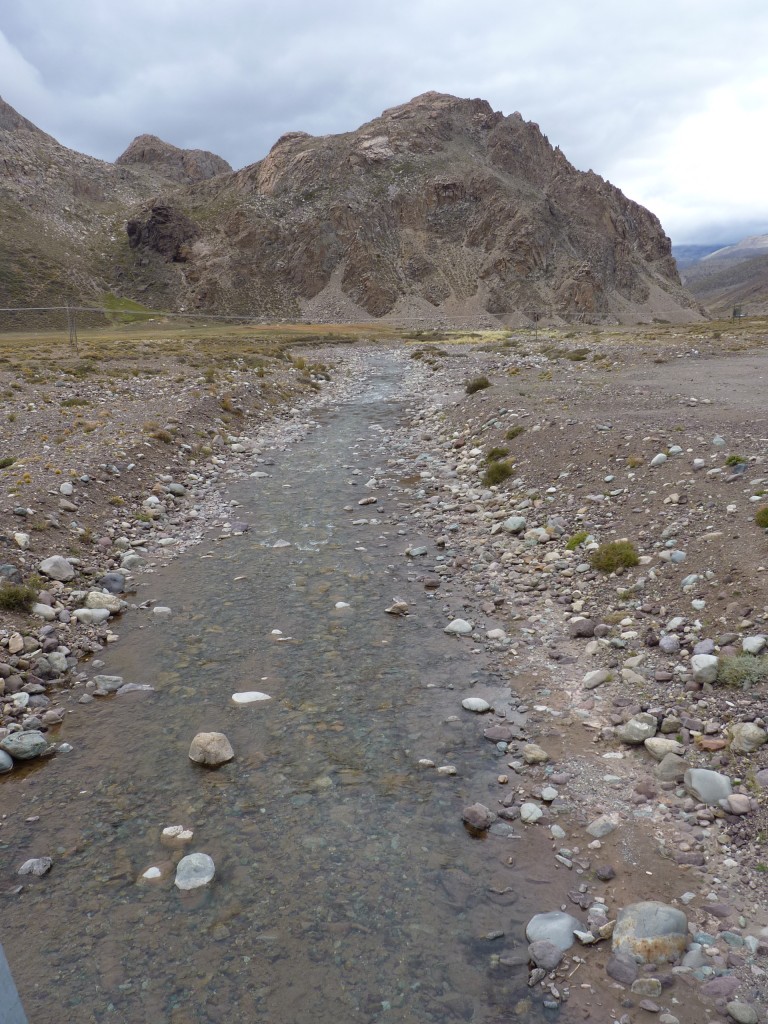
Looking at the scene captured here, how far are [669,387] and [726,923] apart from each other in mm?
21682

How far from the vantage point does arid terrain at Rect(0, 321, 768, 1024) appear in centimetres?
520

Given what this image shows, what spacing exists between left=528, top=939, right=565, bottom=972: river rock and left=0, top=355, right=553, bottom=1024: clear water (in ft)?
0.42

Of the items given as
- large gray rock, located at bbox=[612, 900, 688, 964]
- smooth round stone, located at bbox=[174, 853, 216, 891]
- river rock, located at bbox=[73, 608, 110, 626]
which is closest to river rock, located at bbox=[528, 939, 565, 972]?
large gray rock, located at bbox=[612, 900, 688, 964]

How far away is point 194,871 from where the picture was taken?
5551mm

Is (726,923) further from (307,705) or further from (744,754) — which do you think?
(307,705)

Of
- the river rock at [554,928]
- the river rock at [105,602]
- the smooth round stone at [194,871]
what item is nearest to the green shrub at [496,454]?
the river rock at [105,602]

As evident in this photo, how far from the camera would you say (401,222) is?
7032 inches

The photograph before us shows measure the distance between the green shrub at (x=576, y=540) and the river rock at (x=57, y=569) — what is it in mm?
8673

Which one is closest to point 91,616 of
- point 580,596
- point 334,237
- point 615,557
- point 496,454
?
point 580,596

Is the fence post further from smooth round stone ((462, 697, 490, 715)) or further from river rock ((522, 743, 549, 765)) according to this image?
smooth round stone ((462, 697, 490, 715))

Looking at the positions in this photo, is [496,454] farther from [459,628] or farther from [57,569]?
[57,569]

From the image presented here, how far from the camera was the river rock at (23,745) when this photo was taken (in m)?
7.07

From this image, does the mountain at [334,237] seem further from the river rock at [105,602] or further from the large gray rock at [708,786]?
the large gray rock at [708,786]

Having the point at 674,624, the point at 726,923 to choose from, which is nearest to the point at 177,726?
the point at 726,923
